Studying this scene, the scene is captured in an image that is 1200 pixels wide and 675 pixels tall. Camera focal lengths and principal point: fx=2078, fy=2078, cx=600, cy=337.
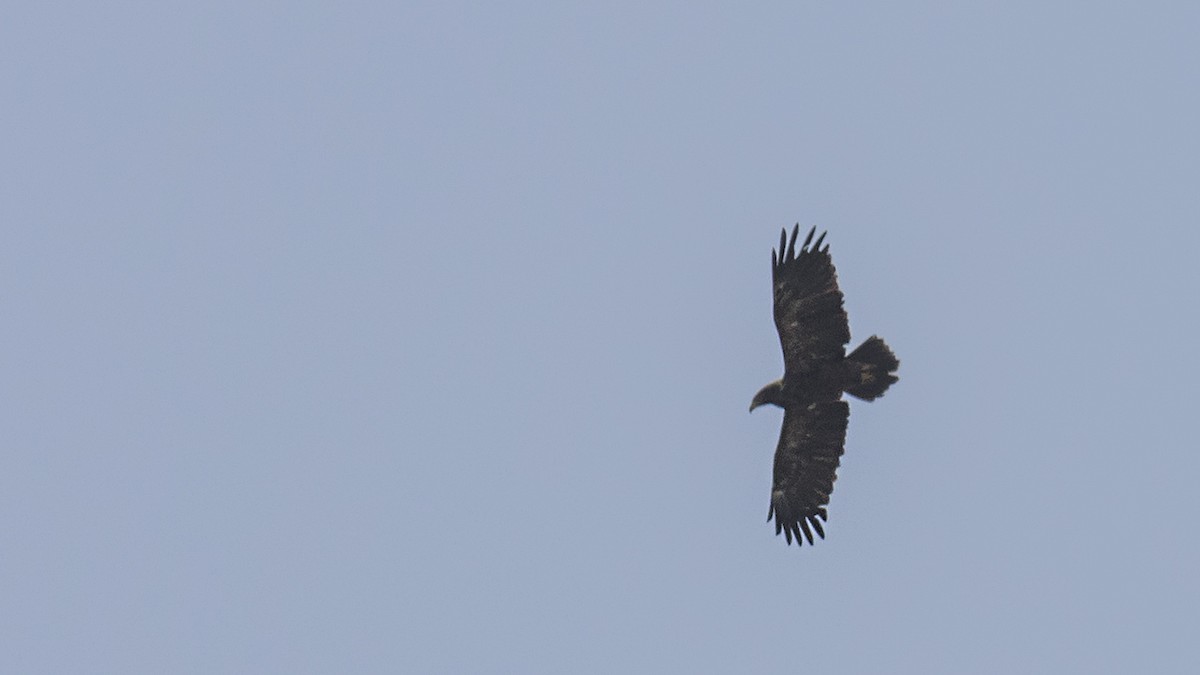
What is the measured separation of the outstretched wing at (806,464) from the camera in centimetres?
2738

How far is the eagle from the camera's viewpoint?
1024 inches

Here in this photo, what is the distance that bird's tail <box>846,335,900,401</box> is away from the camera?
26188 mm

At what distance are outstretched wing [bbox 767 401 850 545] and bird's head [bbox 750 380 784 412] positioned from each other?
0.29 meters

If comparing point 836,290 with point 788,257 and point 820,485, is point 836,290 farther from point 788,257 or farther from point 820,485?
point 820,485

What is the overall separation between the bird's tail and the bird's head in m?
1.13

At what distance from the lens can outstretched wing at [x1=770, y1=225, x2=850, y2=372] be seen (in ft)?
85.2

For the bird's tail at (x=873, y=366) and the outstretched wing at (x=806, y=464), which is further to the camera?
the outstretched wing at (x=806, y=464)

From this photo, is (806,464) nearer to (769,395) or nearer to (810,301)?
(769,395)

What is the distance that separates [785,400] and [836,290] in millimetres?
1890

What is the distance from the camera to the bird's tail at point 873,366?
26.2m

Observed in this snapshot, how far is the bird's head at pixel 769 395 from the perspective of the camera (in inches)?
1065

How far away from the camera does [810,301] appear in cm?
2602

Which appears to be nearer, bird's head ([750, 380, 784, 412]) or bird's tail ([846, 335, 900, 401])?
bird's tail ([846, 335, 900, 401])

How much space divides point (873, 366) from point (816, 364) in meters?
0.73
